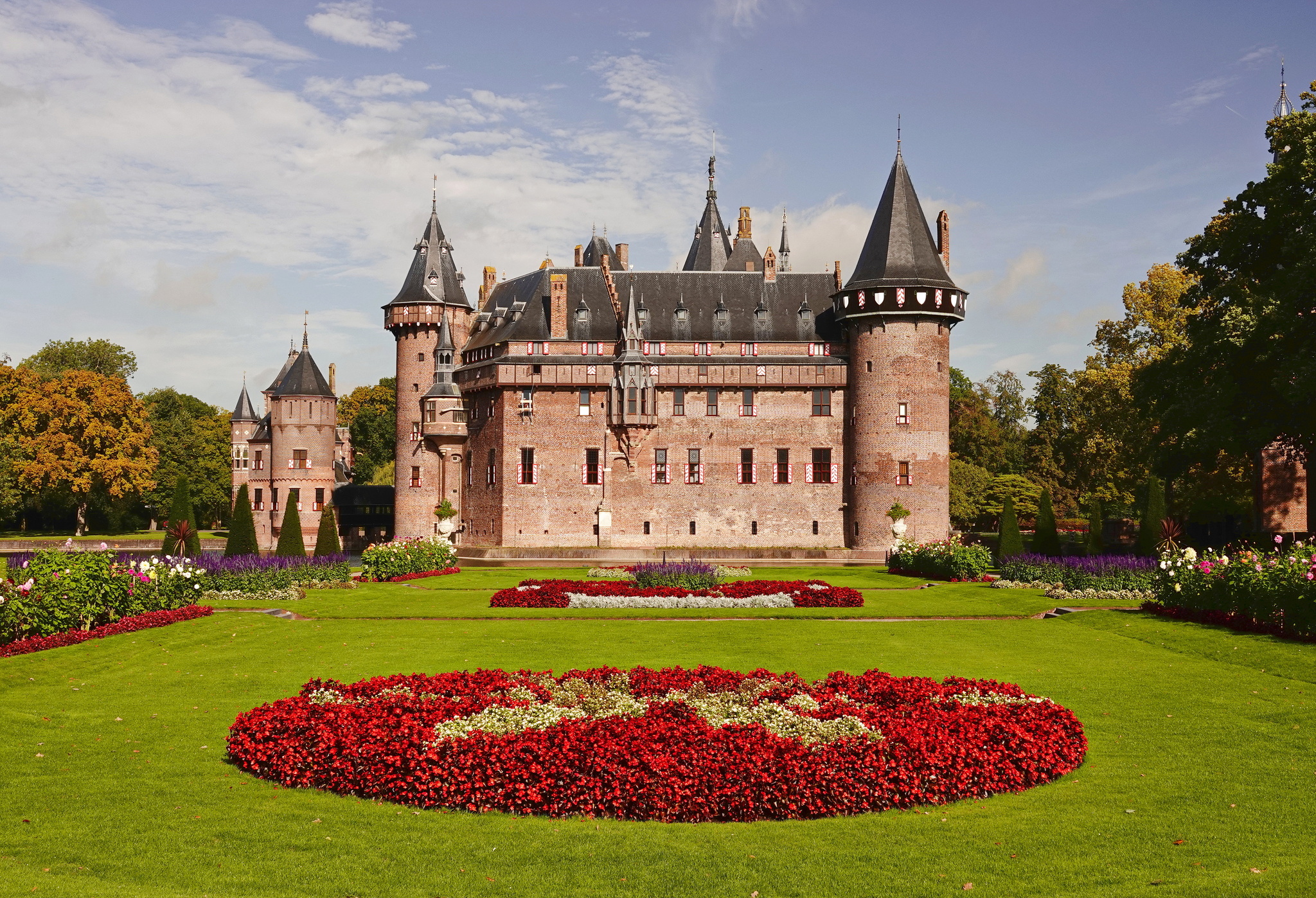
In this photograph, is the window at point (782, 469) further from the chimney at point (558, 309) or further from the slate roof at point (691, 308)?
the chimney at point (558, 309)

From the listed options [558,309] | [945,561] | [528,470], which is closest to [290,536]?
[528,470]

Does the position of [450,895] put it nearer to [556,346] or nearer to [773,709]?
[773,709]

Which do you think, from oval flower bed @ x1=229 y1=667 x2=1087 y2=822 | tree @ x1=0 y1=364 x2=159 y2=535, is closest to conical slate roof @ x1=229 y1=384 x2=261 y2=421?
tree @ x1=0 y1=364 x2=159 y2=535

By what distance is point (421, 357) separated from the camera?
191ft

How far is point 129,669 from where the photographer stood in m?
16.2

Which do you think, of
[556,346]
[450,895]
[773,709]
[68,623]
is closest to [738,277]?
[556,346]

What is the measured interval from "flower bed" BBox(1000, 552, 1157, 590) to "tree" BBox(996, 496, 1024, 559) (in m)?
6.37

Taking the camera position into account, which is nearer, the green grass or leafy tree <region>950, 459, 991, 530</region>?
the green grass

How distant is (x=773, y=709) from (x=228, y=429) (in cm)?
8388

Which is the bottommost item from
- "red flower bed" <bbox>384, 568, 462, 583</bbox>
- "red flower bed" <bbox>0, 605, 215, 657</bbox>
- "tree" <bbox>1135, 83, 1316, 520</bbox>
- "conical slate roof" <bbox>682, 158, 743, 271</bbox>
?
"red flower bed" <bbox>384, 568, 462, 583</bbox>

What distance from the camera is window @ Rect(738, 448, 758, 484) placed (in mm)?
53125

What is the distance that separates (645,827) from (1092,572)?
22.5 meters

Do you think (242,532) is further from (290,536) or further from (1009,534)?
(1009,534)

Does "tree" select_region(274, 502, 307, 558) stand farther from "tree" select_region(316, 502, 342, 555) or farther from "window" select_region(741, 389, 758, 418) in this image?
"window" select_region(741, 389, 758, 418)
